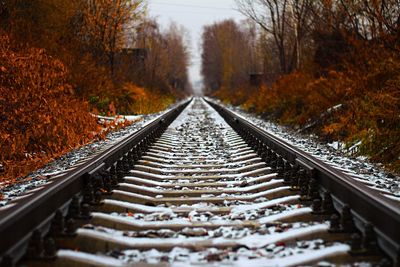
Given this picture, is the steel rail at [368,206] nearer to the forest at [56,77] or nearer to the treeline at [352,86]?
the treeline at [352,86]

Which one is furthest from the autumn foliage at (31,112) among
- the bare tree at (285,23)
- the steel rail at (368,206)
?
the bare tree at (285,23)

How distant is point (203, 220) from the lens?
3.81 metres

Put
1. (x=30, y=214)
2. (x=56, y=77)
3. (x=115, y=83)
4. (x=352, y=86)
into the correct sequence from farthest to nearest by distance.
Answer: (x=115, y=83), (x=352, y=86), (x=56, y=77), (x=30, y=214)

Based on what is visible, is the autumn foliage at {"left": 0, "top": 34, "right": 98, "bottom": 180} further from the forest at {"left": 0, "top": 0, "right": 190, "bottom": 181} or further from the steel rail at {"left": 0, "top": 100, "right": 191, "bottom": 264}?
the steel rail at {"left": 0, "top": 100, "right": 191, "bottom": 264}

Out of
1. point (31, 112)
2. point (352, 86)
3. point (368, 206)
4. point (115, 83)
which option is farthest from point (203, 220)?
point (115, 83)

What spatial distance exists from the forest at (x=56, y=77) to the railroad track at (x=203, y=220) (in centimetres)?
274

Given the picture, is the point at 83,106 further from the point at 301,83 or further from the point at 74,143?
the point at 301,83

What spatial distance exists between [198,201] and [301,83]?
12.0m

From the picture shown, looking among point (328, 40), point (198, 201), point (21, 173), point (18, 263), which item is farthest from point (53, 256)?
point (328, 40)

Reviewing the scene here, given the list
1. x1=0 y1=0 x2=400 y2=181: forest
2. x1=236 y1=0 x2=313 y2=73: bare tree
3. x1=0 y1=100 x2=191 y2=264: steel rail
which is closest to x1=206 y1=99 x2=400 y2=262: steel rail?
x1=0 y1=100 x2=191 y2=264: steel rail

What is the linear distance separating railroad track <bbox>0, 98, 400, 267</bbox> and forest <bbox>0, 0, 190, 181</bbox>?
274 cm

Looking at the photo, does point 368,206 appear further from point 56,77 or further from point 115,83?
point 115,83

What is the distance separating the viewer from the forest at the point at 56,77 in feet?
25.7

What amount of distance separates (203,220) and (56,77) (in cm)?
721
